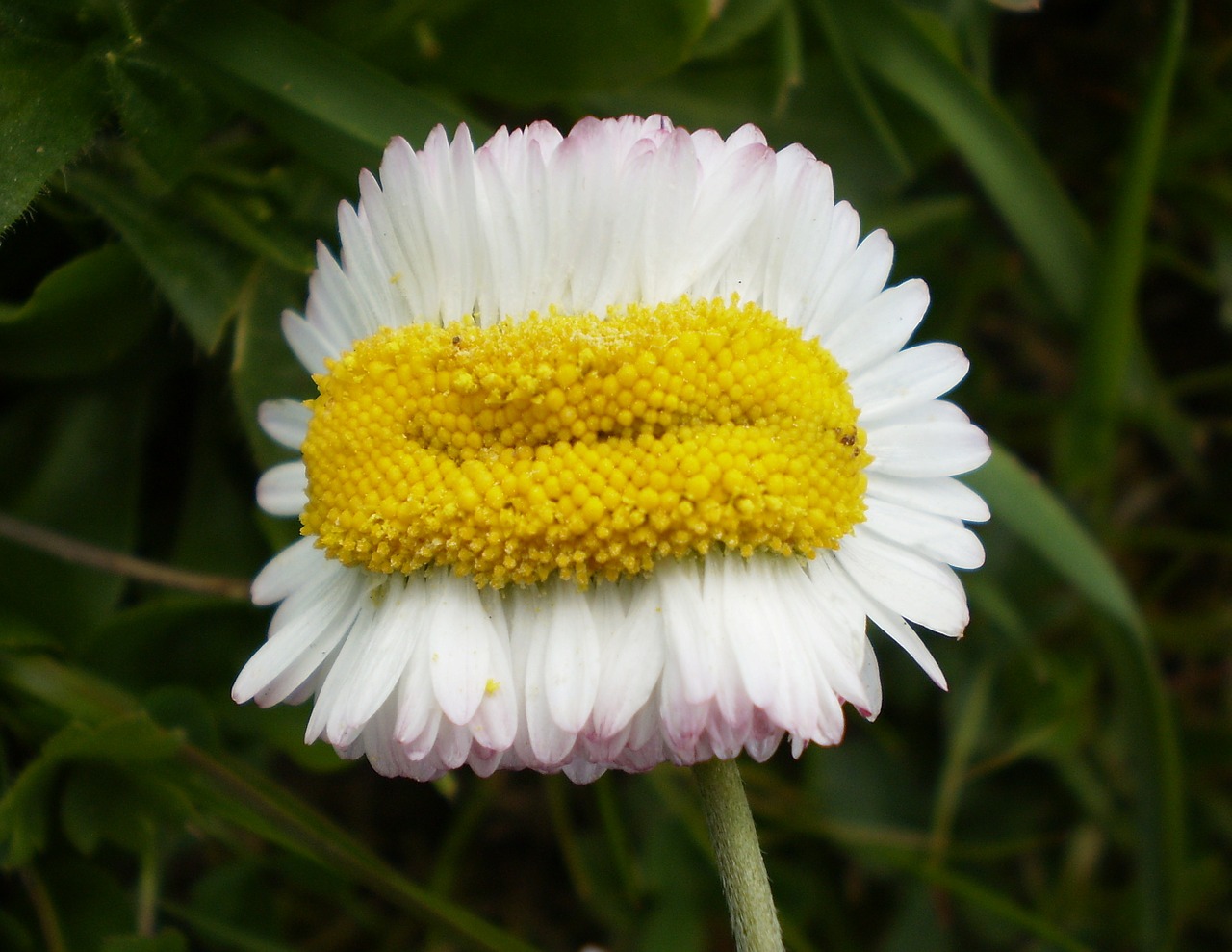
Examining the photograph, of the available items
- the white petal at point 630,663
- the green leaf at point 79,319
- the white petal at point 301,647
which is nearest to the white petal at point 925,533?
the white petal at point 630,663

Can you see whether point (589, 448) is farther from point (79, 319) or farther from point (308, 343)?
point (79, 319)

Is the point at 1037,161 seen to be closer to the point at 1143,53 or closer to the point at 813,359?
the point at 1143,53

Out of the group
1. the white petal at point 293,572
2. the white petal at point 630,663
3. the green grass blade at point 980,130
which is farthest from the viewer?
the green grass blade at point 980,130

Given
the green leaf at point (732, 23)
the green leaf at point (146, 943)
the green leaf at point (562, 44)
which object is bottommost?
the green leaf at point (146, 943)

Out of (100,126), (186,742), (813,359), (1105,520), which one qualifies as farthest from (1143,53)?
(186,742)

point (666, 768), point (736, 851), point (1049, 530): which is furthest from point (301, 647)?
point (1049, 530)

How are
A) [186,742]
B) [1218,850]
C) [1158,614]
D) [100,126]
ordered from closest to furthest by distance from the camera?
[100,126], [186,742], [1218,850], [1158,614]

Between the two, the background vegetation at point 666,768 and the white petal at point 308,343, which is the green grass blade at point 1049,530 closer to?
the background vegetation at point 666,768
